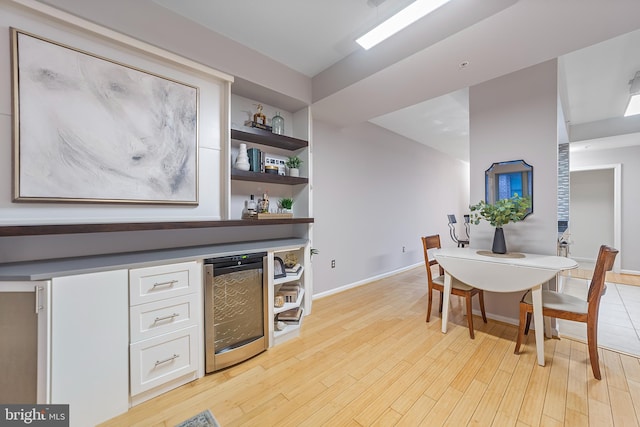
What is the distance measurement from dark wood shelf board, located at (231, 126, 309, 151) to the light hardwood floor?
1.97 meters

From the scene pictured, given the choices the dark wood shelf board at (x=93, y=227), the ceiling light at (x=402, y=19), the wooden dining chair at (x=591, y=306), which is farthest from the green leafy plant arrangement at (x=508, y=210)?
the dark wood shelf board at (x=93, y=227)

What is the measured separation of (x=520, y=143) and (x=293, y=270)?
8.74 ft

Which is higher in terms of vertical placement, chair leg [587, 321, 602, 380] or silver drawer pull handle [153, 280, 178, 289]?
silver drawer pull handle [153, 280, 178, 289]

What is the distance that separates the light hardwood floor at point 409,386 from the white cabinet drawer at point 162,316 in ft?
1.42

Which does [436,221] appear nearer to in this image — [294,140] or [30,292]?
[294,140]

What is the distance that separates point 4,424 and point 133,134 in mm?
1699

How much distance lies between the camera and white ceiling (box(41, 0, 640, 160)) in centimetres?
152

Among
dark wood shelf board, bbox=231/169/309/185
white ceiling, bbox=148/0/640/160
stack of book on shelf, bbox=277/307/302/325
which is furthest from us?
stack of book on shelf, bbox=277/307/302/325

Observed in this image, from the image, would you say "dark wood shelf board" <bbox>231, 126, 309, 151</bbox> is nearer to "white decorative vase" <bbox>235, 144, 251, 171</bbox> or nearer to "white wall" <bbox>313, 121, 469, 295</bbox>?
"white decorative vase" <bbox>235, 144, 251, 171</bbox>

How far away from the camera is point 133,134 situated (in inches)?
68.9

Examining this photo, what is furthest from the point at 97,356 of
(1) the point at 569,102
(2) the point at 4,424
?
(1) the point at 569,102

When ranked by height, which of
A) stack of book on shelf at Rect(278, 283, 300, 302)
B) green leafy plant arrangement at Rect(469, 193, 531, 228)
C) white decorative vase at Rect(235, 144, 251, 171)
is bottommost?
stack of book on shelf at Rect(278, 283, 300, 302)

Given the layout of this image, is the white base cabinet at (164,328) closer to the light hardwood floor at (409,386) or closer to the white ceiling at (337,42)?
the light hardwood floor at (409,386)

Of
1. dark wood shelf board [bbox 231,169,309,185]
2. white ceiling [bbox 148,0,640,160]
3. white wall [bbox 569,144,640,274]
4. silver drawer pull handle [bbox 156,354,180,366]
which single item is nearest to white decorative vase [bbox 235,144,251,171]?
dark wood shelf board [bbox 231,169,309,185]
